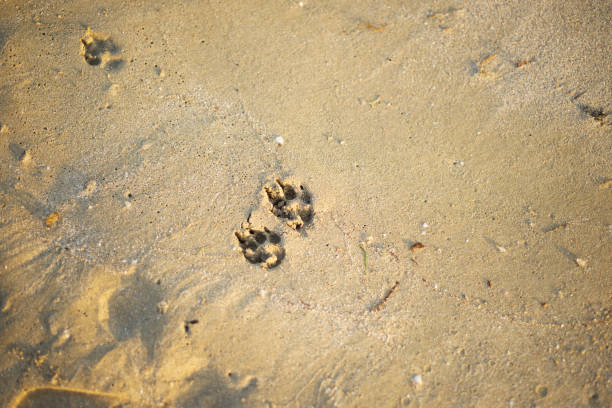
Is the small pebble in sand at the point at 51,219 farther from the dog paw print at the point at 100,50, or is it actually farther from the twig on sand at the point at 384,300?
the twig on sand at the point at 384,300

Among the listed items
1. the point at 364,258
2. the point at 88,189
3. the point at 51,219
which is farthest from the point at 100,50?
the point at 364,258

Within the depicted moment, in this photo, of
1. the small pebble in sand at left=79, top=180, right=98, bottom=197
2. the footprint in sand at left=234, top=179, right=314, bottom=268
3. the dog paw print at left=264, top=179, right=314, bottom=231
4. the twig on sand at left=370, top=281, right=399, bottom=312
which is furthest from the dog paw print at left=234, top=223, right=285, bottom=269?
the small pebble in sand at left=79, top=180, right=98, bottom=197

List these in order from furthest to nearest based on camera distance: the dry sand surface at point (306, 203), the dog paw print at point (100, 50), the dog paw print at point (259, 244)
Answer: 1. the dog paw print at point (100, 50)
2. the dog paw print at point (259, 244)
3. the dry sand surface at point (306, 203)

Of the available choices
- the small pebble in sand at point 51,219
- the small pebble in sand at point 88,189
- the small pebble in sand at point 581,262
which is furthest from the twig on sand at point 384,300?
the small pebble in sand at point 51,219

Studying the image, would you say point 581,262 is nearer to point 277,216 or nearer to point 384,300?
point 384,300

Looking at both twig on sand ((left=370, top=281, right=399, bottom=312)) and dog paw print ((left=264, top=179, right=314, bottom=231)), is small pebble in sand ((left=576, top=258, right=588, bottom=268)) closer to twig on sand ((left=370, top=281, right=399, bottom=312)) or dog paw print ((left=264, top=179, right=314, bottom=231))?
twig on sand ((left=370, top=281, right=399, bottom=312))

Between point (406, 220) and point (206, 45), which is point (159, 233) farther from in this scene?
point (406, 220)

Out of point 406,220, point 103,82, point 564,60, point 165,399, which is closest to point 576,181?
point 564,60
